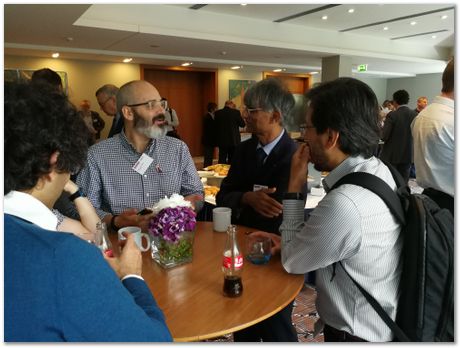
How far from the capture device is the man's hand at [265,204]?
189cm

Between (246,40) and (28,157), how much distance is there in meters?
7.11

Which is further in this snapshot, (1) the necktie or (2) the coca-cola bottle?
(1) the necktie

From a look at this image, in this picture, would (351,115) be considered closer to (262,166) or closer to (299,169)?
(299,169)

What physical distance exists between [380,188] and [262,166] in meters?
0.92

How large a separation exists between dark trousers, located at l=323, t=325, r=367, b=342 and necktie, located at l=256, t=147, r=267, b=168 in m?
0.93

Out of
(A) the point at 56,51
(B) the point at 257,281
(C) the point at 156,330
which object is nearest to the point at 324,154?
(B) the point at 257,281

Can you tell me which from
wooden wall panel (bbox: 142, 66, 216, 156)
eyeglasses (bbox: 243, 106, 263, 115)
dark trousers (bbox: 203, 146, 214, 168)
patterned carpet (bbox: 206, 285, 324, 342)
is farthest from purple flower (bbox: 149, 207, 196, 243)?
wooden wall panel (bbox: 142, 66, 216, 156)

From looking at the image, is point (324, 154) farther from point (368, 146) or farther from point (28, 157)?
Answer: point (28, 157)

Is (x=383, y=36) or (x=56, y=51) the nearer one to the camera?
(x=56, y=51)

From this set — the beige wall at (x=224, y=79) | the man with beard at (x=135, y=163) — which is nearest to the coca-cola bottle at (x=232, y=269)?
the man with beard at (x=135, y=163)

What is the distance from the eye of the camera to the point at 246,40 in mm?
7465

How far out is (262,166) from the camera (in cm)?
208

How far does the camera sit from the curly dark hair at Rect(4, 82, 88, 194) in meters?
0.85

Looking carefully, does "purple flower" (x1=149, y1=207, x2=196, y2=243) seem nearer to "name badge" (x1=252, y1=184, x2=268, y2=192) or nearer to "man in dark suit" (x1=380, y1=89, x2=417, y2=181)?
"name badge" (x1=252, y1=184, x2=268, y2=192)
